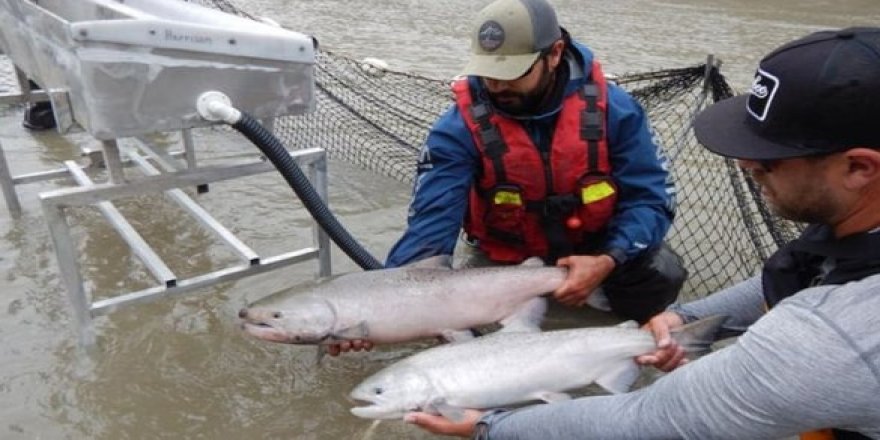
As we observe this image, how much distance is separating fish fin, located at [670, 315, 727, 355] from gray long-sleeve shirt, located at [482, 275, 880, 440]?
0.81m

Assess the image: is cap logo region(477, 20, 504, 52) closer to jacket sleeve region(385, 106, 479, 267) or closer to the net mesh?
jacket sleeve region(385, 106, 479, 267)

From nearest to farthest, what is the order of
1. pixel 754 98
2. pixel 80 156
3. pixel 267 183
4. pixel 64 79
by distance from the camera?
pixel 754 98 → pixel 64 79 → pixel 267 183 → pixel 80 156

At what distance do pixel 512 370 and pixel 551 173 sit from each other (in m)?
1.19

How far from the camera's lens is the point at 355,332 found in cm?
303

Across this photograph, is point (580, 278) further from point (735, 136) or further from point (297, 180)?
point (735, 136)

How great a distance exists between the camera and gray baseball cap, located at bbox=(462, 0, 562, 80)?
10.4ft

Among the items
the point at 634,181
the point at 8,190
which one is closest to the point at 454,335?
the point at 634,181

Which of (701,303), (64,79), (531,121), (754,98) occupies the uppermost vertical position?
(754,98)

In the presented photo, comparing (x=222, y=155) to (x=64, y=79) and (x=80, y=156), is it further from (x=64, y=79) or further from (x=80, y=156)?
(x=64, y=79)

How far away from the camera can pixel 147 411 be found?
3.25m

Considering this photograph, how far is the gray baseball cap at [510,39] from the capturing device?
3.18m

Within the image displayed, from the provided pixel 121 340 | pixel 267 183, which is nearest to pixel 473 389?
pixel 121 340

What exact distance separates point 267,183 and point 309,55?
280 centimetres

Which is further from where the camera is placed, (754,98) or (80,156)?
(80,156)
